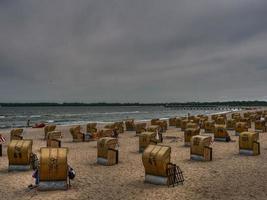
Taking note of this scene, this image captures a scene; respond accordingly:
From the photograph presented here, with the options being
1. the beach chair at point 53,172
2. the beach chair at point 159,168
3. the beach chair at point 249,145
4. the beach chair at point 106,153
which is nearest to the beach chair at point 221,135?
the beach chair at point 249,145

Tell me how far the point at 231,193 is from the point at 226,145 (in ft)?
52.6

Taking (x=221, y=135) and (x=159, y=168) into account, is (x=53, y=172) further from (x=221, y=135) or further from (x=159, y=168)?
(x=221, y=135)

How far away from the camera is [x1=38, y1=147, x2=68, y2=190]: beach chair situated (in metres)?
15.6

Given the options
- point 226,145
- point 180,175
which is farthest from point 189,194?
point 226,145

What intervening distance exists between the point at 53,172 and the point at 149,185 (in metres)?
4.08

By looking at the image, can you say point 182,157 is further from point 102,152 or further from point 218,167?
point 102,152

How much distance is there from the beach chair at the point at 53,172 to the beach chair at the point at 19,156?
13.9ft

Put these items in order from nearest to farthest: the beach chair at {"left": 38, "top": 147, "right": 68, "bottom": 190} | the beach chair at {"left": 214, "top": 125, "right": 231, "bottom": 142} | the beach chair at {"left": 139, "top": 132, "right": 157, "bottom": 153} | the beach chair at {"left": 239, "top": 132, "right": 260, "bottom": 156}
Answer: the beach chair at {"left": 38, "top": 147, "right": 68, "bottom": 190} < the beach chair at {"left": 239, "top": 132, "right": 260, "bottom": 156} < the beach chair at {"left": 139, "top": 132, "right": 157, "bottom": 153} < the beach chair at {"left": 214, "top": 125, "right": 231, "bottom": 142}

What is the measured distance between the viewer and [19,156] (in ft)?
65.3

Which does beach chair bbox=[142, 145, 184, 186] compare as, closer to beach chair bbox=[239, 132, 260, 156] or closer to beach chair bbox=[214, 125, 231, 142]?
beach chair bbox=[239, 132, 260, 156]

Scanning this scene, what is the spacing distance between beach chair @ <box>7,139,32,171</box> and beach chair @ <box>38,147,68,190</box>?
423 centimetres

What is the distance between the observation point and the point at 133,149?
29.4m

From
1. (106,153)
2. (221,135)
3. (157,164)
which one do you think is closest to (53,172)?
(157,164)

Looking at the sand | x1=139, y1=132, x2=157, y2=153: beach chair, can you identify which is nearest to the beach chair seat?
the sand
